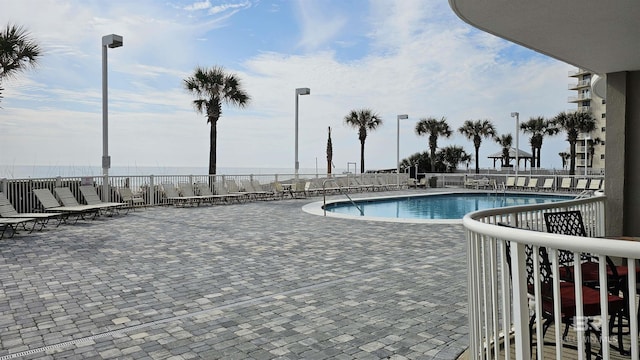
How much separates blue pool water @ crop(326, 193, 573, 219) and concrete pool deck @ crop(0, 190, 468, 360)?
6979mm

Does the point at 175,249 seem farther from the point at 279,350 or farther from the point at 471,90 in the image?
the point at 471,90

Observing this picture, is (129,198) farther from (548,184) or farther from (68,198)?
(548,184)

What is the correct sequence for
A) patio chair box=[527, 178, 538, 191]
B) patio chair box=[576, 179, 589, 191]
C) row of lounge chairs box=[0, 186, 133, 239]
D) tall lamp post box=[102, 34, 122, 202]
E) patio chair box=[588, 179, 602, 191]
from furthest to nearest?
patio chair box=[527, 178, 538, 191] < patio chair box=[576, 179, 589, 191] < patio chair box=[588, 179, 602, 191] < tall lamp post box=[102, 34, 122, 202] < row of lounge chairs box=[0, 186, 133, 239]

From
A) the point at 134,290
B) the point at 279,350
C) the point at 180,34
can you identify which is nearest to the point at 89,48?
the point at 180,34

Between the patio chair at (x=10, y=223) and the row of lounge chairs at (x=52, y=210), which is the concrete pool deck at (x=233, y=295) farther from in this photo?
the row of lounge chairs at (x=52, y=210)

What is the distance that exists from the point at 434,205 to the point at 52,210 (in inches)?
550

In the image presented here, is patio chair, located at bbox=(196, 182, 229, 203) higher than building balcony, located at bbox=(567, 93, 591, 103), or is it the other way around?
building balcony, located at bbox=(567, 93, 591, 103)

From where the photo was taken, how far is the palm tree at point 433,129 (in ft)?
122

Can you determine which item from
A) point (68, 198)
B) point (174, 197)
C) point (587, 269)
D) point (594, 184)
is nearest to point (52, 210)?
point (68, 198)

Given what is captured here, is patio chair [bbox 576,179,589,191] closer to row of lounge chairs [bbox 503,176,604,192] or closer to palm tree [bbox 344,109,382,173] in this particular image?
row of lounge chairs [bbox 503,176,604,192]

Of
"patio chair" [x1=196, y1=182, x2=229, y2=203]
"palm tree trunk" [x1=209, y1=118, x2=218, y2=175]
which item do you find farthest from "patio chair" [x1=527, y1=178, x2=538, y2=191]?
"patio chair" [x1=196, y1=182, x2=229, y2=203]

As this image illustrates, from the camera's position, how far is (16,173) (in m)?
12.1

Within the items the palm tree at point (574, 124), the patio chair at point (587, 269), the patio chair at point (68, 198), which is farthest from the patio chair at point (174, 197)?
the palm tree at point (574, 124)

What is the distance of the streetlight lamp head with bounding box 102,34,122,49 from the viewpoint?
12.7 metres
